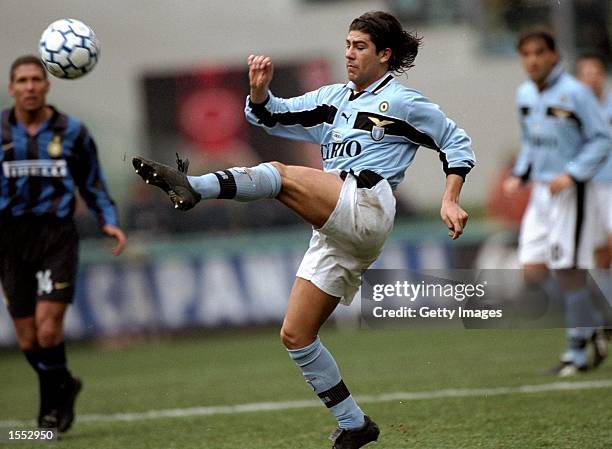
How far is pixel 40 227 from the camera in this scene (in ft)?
22.7

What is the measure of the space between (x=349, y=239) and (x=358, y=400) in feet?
8.85

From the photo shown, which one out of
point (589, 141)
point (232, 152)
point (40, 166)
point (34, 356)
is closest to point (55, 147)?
point (40, 166)

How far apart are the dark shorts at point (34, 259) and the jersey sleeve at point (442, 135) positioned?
2.52 m

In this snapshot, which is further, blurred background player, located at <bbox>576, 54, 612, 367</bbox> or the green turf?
blurred background player, located at <bbox>576, 54, 612, 367</bbox>

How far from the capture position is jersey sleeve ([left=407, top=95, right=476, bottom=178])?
5285 millimetres

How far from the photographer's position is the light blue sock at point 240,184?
186 inches

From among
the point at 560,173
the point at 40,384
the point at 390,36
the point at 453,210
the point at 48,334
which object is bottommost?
the point at 40,384

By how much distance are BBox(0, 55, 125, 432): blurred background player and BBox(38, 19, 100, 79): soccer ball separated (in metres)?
0.61

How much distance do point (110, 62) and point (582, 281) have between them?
7.73 meters

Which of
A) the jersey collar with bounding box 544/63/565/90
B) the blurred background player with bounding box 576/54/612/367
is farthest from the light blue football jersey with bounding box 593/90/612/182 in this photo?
the jersey collar with bounding box 544/63/565/90

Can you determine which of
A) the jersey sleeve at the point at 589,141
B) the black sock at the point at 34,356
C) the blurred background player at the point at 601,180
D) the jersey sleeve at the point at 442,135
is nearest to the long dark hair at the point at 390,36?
the jersey sleeve at the point at 442,135

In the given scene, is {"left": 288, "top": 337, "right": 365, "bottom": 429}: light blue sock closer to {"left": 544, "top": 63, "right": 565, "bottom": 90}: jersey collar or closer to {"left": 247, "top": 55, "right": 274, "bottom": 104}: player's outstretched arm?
{"left": 247, "top": 55, "right": 274, "bottom": 104}: player's outstretched arm

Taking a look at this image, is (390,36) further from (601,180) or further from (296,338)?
(601,180)

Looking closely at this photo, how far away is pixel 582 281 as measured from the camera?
853 cm
